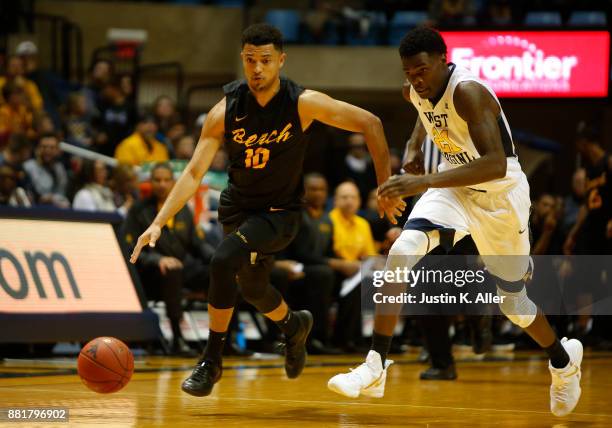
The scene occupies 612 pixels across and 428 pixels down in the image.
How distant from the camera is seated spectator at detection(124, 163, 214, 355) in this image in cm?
968

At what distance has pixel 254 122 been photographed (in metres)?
6.16

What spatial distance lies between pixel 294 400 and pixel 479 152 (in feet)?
6.44

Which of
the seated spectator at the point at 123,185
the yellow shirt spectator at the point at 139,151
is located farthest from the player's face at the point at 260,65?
the yellow shirt spectator at the point at 139,151

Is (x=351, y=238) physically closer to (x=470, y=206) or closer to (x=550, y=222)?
(x=550, y=222)

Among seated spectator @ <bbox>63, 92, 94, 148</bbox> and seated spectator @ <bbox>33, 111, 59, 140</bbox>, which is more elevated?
seated spectator @ <bbox>33, 111, 59, 140</bbox>

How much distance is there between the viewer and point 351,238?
11125 millimetres

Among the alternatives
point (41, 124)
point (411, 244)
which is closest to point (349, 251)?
point (41, 124)

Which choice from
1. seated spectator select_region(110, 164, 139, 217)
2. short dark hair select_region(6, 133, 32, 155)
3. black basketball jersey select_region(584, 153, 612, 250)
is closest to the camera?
short dark hair select_region(6, 133, 32, 155)

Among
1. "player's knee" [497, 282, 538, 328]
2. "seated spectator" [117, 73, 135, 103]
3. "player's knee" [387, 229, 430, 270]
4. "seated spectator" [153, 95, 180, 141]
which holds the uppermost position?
"player's knee" [387, 229, 430, 270]

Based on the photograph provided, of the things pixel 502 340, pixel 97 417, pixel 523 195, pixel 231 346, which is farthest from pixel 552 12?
pixel 97 417

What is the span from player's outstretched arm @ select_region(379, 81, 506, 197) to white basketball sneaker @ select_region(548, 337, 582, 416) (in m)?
1.27

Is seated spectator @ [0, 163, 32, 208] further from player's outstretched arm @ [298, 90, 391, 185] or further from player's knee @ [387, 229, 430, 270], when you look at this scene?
player's knee @ [387, 229, 430, 270]

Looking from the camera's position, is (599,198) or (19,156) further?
(599,198)

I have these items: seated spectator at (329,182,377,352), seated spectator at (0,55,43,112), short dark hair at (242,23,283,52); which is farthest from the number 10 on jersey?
seated spectator at (0,55,43,112)
